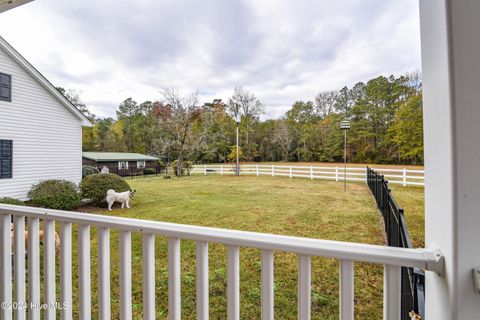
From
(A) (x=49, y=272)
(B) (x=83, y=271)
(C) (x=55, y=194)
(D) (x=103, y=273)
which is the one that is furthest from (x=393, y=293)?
(C) (x=55, y=194)

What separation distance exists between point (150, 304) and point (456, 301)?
0.88m

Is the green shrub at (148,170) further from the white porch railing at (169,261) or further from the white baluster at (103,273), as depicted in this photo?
the white baluster at (103,273)

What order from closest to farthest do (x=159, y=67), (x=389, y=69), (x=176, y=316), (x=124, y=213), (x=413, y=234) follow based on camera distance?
1. (x=176, y=316)
2. (x=413, y=234)
3. (x=389, y=69)
4. (x=124, y=213)
5. (x=159, y=67)

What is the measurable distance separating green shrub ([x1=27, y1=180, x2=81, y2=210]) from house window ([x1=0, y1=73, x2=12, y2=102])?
543 mm

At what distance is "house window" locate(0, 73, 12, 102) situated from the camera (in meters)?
1.46

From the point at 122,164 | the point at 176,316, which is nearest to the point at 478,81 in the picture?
the point at 176,316

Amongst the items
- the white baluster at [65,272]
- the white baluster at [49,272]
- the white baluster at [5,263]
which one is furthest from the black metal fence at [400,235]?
the white baluster at [5,263]

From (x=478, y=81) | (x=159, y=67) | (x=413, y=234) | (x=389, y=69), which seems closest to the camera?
(x=478, y=81)

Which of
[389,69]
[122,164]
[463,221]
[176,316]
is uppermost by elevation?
[389,69]

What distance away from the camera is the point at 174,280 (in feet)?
2.70

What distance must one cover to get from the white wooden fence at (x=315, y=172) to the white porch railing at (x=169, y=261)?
477 millimetres

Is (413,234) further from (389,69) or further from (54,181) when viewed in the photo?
(54,181)

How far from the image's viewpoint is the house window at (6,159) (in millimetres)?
1391

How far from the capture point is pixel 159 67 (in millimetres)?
1620
